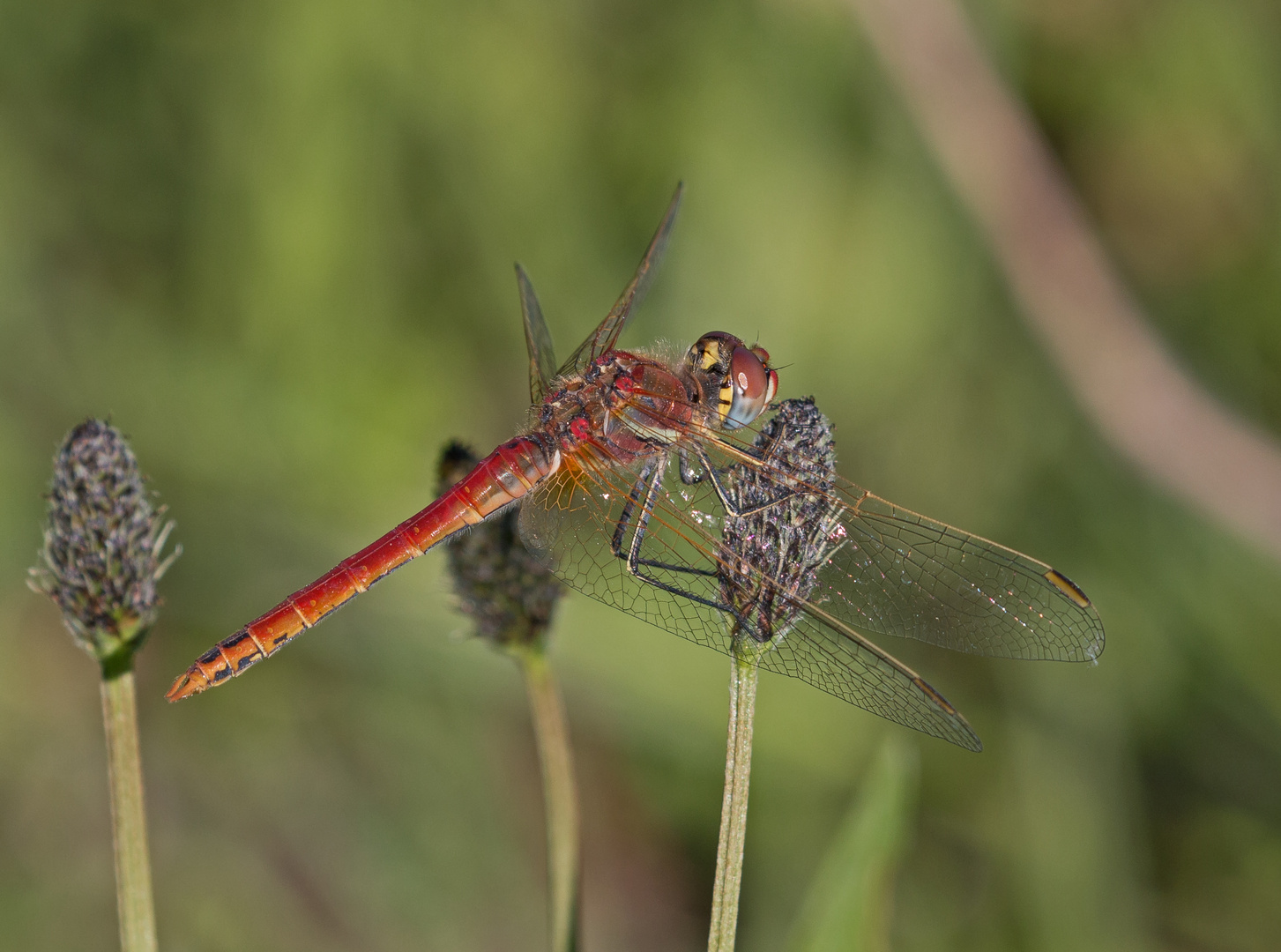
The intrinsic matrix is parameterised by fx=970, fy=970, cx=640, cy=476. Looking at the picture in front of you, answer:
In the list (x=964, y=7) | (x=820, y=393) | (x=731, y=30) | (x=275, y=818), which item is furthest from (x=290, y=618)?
(x=964, y=7)

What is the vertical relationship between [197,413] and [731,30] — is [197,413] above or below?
below

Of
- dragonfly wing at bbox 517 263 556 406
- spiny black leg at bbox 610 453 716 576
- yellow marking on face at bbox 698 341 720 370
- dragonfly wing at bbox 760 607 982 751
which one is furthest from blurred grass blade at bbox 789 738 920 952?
dragonfly wing at bbox 517 263 556 406

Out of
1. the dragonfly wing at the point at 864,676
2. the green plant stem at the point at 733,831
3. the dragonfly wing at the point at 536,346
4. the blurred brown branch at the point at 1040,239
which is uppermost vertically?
the blurred brown branch at the point at 1040,239

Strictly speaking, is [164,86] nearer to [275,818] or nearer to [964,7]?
[275,818]

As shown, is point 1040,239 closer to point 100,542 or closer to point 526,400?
point 526,400

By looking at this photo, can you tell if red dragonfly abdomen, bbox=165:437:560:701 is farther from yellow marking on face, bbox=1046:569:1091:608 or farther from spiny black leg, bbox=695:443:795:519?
yellow marking on face, bbox=1046:569:1091:608

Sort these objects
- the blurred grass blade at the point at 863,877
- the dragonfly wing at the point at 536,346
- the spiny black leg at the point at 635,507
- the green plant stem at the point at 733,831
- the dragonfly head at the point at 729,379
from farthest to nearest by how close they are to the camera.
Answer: the dragonfly wing at the point at 536,346 → the dragonfly head at the point at 729,379 → the spiny black leg at the point at 635,507 → the blurred grass blade at the point at 863,877 → the green plant stem at the point at 733,831

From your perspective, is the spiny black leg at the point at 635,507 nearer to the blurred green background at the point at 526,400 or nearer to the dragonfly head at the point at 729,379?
the dragonfly head at the point at 729,379

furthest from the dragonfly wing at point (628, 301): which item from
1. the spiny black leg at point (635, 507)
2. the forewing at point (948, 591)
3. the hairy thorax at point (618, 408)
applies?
the forewing at point (948, 591)
